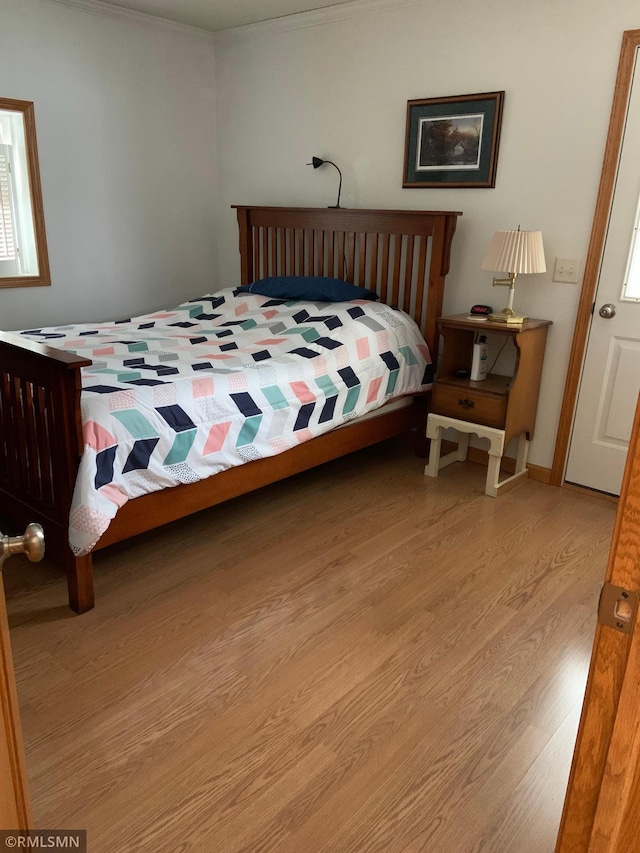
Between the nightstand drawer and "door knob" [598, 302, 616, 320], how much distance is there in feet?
1.95

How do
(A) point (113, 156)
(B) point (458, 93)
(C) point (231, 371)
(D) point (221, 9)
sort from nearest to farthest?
(C) point (231, 371) < (B) point (458, 93) < (D) point (221, 9) < (A) point (113, 156)

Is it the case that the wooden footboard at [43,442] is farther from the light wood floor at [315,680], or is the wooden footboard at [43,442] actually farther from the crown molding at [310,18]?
the crown molding at [310,18]

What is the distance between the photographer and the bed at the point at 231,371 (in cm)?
207

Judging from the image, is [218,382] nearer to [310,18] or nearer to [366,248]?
[366,248]

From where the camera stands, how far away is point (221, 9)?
148 inches

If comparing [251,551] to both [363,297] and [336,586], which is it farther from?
[363,297]

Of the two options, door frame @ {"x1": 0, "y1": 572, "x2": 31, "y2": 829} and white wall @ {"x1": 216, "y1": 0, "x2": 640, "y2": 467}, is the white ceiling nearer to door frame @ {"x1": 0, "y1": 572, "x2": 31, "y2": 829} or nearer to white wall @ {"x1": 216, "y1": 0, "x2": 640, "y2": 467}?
white wall @ {"x1": 216, "y1": 0, "x2": 640, "y2": 467}

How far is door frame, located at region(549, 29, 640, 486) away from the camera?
9.00ft

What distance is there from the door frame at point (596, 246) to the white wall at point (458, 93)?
1.9 inches

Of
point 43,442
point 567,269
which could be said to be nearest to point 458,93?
point 567,269

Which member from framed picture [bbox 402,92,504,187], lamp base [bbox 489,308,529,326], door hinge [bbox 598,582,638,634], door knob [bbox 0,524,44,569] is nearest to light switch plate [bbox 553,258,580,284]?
lamp base [bbox 489,308,529,326]

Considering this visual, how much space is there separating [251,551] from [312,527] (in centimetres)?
33

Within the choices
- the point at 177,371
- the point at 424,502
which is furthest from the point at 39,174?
the point at 424,502

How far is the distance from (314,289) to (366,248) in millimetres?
432
